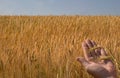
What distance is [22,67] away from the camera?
2.37 metres

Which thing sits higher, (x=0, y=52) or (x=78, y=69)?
(x=0, y=52)

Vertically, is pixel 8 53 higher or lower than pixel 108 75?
higher

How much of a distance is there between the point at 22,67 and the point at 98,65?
0.78 metres

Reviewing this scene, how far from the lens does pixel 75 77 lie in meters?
2.39

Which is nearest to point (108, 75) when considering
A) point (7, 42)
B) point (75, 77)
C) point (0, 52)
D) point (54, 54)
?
point (75, 77)

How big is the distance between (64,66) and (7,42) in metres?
1.24

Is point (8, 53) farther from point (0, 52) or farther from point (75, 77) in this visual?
point (75, 77)

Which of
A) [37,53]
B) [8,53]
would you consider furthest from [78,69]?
[8,53]

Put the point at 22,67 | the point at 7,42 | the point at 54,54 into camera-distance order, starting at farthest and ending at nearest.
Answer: the point at 7,42, the point at 54,54, the point at 22,67

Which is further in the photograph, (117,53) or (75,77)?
(117,53)

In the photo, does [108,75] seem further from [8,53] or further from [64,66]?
[8,53]

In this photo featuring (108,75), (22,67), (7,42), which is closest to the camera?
(108,75)

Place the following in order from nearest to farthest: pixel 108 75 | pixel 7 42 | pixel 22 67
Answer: pixel 108 75
pixel 22 67
pixel 7 42

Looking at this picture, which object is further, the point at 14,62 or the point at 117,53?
the point at 117,53
